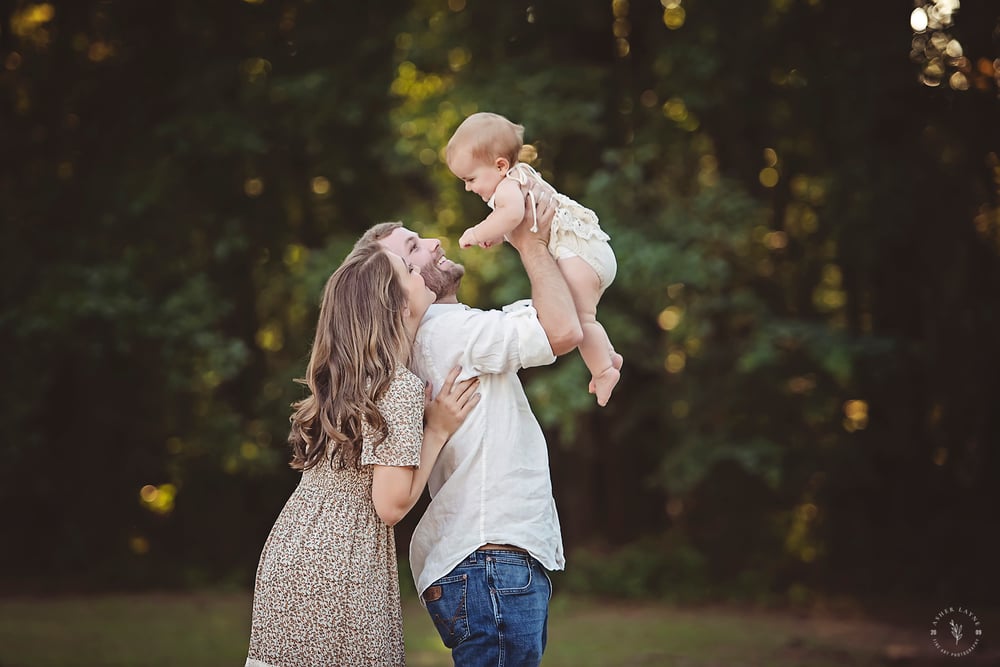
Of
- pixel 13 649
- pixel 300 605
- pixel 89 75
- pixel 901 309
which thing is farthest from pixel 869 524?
pixel 300 605

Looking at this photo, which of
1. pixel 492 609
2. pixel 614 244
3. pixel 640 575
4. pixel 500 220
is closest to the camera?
pixel 492 609

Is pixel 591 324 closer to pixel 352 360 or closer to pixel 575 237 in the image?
pixel 575 237

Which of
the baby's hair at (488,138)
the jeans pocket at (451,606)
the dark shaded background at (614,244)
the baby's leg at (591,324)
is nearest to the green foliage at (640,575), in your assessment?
the dark shaded background at (614,244)

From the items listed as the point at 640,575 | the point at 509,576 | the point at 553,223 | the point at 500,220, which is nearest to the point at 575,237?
the point at 553,223

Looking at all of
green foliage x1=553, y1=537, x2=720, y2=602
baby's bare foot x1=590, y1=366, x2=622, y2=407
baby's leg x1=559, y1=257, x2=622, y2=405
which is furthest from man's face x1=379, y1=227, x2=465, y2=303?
green foliage x1=553, y1=537, x2=720, y2=602

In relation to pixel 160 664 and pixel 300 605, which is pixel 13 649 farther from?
pixel 300 605

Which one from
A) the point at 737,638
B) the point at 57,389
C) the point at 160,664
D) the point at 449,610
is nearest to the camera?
the point at 449,610

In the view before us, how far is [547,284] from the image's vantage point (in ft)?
9.31

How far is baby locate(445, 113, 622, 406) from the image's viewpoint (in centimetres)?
307

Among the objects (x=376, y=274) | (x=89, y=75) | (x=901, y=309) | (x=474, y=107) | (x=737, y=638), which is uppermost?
(x=89, y=75)

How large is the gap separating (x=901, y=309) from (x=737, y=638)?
3.46m

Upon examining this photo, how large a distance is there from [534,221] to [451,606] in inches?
41.2

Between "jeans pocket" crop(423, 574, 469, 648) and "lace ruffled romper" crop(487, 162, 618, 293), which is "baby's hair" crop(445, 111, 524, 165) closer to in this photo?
"lace ruffled romper" crop(487, 162, 618, 293)

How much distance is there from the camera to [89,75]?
10820 millimetres
